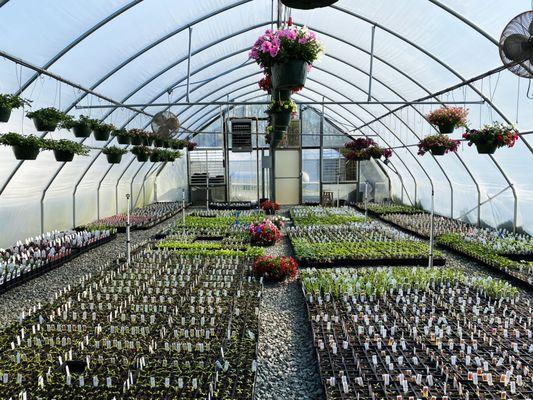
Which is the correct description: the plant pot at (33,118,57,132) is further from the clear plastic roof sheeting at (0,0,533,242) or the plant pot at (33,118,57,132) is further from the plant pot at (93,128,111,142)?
the plant pot at (93,128,111,142)

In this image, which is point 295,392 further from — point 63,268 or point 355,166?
point 355,166

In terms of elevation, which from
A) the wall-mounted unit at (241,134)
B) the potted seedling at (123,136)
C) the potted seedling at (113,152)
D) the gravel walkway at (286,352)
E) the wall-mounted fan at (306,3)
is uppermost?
the wall-mounted unit at (241,134)

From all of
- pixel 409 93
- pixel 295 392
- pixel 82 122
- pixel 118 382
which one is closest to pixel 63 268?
pixel 82 122

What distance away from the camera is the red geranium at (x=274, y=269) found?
28.1 ft

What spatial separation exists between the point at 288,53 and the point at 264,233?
7.91m

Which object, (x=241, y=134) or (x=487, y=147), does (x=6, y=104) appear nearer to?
(x=487, y=147)

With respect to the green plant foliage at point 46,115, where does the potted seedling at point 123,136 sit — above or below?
above

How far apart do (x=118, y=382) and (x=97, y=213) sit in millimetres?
13042

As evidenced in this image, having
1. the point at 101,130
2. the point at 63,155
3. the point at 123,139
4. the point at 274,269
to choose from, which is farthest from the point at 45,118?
the point at 274,269

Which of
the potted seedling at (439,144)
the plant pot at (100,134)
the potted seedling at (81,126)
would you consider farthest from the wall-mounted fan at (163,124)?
the potted seedling at (439,144)

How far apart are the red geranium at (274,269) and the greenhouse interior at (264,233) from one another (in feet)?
0.09

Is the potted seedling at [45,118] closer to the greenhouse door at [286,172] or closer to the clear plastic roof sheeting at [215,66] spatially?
the clear plastic roof sheeting at [215,66]

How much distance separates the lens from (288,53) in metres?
4.69

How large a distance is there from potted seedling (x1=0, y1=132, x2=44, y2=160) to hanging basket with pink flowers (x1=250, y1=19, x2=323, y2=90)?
4.46m
